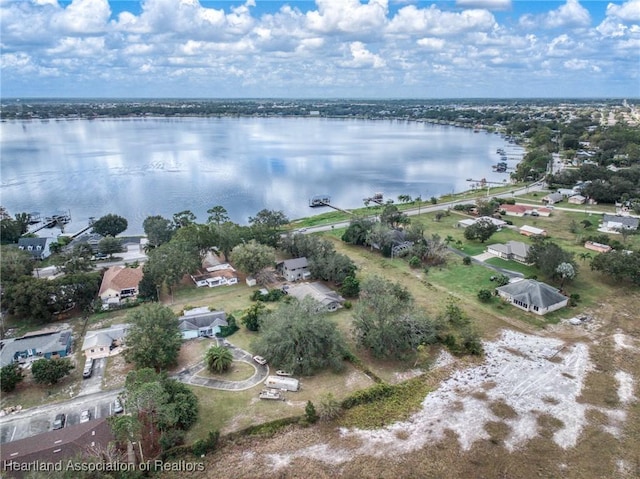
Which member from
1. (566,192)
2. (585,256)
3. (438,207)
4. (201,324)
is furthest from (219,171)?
(585,256)

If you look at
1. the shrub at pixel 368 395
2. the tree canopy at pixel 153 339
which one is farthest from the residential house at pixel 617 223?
the tree canopy at pixel 153 339

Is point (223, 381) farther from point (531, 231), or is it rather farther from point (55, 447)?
point (531, 231)

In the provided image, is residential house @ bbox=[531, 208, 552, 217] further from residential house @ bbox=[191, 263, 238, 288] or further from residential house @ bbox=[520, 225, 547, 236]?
residential house @ bbox=[191, 263, 238, 288]

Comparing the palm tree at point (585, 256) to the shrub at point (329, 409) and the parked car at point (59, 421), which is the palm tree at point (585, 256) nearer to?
the shrub at point (329, 409)

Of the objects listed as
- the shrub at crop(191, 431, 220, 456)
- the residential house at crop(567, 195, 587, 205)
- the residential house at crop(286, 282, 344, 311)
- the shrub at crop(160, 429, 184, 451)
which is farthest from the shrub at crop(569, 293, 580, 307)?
the residential house at crop(567, 195, 587, 205)

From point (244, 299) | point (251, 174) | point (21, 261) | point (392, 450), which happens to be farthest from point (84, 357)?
point (251, 174)
